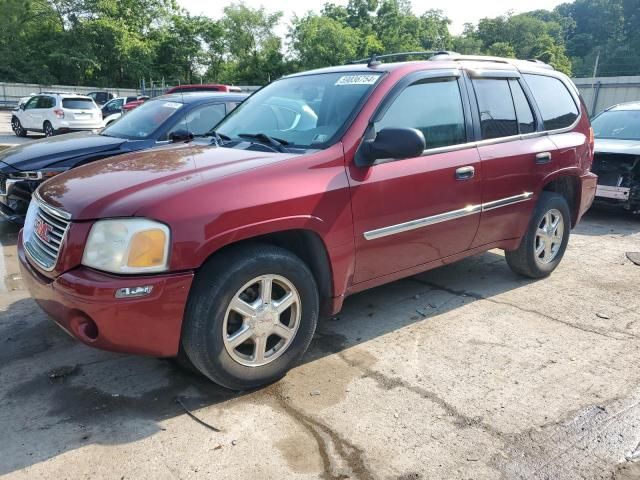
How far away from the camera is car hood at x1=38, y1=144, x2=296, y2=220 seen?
273 cm

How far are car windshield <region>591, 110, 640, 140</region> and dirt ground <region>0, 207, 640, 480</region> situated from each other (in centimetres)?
503

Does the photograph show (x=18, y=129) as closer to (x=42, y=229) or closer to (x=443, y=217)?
(x=42, y=229)

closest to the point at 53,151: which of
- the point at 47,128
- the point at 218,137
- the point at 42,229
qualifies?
the point at 218,137

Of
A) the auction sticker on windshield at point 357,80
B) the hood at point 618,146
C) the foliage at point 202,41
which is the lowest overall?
the hood at point 618,146

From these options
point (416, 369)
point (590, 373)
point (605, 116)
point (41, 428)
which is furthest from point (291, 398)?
point (605, 116)

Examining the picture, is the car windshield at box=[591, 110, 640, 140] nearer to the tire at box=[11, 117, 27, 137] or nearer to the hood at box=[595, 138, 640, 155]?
the hood at box=[595, 138, 640, 155]

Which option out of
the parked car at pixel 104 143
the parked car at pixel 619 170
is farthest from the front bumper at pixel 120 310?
the parked car at pixel 619 170

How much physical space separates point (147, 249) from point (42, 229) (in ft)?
2.81

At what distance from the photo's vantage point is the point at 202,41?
58.2m

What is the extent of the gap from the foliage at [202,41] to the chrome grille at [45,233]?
46.5 m

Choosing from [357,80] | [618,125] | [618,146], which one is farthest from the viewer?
[618,125]

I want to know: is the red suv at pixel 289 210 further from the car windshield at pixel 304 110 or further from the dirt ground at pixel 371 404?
the dirt ground at pixel 371 404

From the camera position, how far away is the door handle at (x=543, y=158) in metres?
4.51

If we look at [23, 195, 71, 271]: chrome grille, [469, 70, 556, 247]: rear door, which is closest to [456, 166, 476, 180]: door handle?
[469, 70, 556, 247]: rear door
